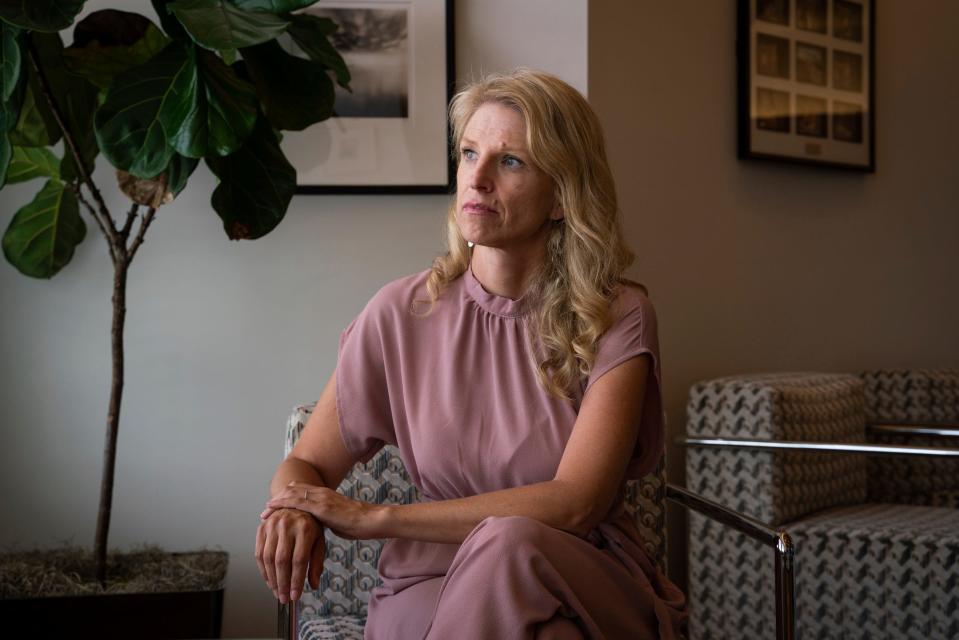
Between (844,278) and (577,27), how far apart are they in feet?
4.84

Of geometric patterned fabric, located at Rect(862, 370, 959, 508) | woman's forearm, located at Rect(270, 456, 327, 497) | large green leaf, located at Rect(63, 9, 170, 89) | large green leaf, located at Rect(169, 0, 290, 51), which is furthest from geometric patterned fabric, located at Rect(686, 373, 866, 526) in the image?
large green leaf, located at Rect(63, 9, 170, 89)

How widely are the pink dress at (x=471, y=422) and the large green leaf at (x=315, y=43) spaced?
655 millimetres

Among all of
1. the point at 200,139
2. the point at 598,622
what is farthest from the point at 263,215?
the point at 598,622

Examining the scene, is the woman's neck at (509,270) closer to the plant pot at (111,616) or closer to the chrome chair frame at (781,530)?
the chrome chair frame at (781,530)

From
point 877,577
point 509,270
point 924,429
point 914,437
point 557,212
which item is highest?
point 557,212

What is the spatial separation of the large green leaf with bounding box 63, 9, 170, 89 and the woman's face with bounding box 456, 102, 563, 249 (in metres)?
0.92

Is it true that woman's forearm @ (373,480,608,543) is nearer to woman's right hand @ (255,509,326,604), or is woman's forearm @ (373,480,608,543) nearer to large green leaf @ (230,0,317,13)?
woman's right hand @ (255,509,326,604)

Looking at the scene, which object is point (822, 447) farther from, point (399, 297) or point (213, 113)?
point (213, 113)

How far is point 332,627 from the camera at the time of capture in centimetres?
188

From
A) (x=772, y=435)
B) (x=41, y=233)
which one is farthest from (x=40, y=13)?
(x=772, y=435)

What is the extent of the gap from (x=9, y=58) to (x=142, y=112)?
0.87ft

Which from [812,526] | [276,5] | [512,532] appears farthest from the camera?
[812,526]

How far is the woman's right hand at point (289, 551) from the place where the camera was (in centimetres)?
155

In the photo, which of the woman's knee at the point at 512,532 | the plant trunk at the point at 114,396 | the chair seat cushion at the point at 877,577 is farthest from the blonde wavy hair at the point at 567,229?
the chair seat cushion at the point at 877,577
